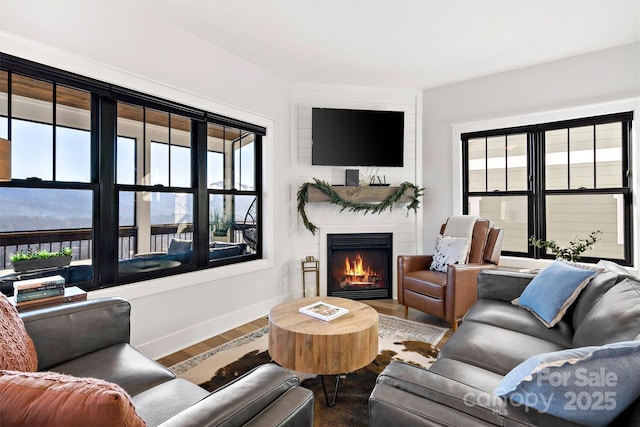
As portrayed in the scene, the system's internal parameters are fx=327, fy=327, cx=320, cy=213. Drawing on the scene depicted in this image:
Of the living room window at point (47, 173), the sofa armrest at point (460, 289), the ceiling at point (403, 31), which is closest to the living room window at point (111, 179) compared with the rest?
the living room window at point (47, 173)

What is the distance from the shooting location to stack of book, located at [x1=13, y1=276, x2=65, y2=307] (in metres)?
1.69

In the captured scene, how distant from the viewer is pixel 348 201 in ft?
13.0

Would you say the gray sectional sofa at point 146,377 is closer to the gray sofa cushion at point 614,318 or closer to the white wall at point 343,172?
the gray sofa cushion at point 614,318

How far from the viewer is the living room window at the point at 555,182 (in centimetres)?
329

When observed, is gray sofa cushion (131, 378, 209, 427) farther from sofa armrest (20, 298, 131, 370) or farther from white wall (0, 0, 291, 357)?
white wall (0, 0, 291, 357)

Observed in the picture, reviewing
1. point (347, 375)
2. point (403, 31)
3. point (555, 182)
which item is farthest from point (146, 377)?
point (555, 182)

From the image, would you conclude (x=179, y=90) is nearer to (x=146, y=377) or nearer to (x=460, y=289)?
(x=146, y=377)

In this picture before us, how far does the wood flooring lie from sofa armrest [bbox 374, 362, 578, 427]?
188 centimetres

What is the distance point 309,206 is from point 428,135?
1.84 m

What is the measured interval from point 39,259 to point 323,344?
187 cm

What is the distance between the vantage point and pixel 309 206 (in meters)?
4.04

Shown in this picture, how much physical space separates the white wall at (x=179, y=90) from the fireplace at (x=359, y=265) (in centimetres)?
60

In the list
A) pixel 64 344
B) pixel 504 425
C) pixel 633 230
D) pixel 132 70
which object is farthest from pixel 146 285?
pixel 633 230

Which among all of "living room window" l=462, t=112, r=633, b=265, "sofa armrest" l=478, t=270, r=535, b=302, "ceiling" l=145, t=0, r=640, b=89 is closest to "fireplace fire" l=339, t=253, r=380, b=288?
"living room window" l=462, t=112, r=633, b=265
